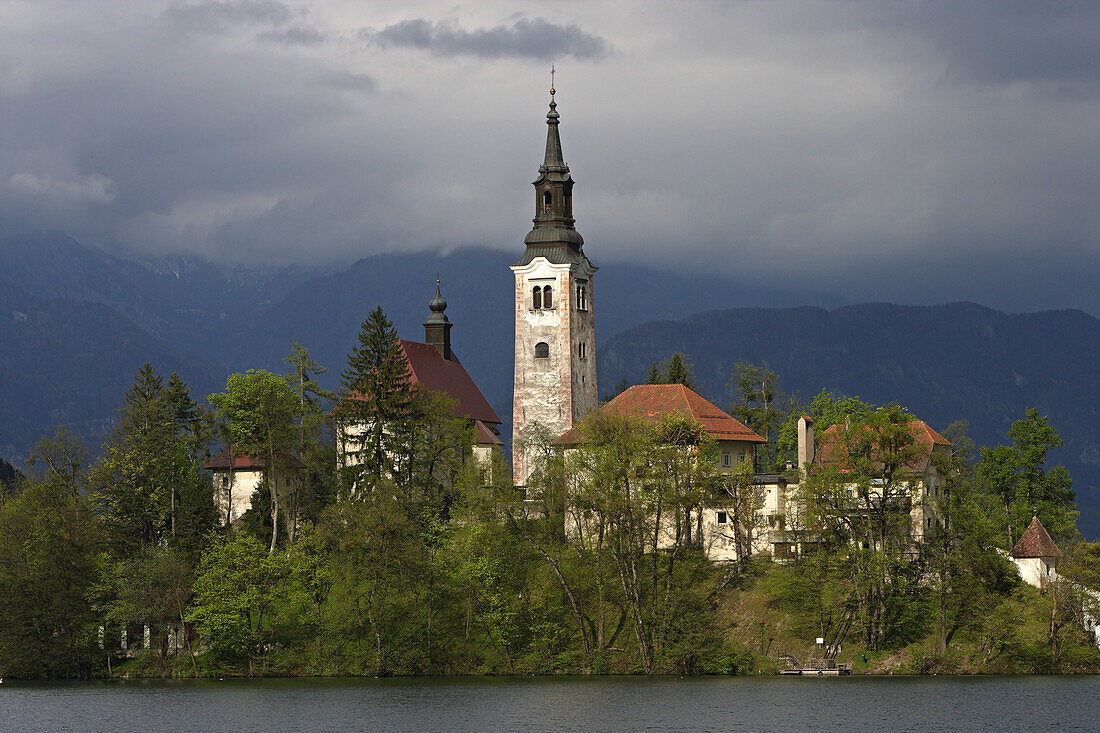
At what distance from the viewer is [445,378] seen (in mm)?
114750

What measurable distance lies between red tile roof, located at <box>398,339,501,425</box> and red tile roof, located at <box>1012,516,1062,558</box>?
140ft

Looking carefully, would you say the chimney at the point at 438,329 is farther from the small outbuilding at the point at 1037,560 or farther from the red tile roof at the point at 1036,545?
the small outbuilding at the point at 1037,560

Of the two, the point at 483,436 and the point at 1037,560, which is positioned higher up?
the point at 483,436

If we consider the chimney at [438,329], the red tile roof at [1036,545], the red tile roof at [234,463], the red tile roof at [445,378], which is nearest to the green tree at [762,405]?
the red tile roof at [445,378]

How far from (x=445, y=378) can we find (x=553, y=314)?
1014 centimetres

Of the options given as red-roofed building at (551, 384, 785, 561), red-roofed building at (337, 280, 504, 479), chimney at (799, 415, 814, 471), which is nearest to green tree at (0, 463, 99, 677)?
red-roofed building at (337, 280, 504, 479)

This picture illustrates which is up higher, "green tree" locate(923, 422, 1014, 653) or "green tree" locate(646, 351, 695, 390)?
"green tree" locate(646, 351, 695, 390)

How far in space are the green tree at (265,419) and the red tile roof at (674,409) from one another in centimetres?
1693

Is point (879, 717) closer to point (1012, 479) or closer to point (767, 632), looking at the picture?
point (767, 632)

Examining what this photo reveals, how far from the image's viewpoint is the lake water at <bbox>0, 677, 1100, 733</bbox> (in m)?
59.4

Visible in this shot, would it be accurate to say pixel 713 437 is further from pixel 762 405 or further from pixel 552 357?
pixel 762 405

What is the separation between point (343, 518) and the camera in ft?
283

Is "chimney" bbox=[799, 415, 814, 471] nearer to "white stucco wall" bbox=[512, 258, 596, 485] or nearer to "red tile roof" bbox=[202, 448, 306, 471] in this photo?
"white stucco wall" bbox=[512, 258, 596, 485]

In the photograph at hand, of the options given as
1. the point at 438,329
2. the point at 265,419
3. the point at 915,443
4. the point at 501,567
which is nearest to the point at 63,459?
the point at 265,419
